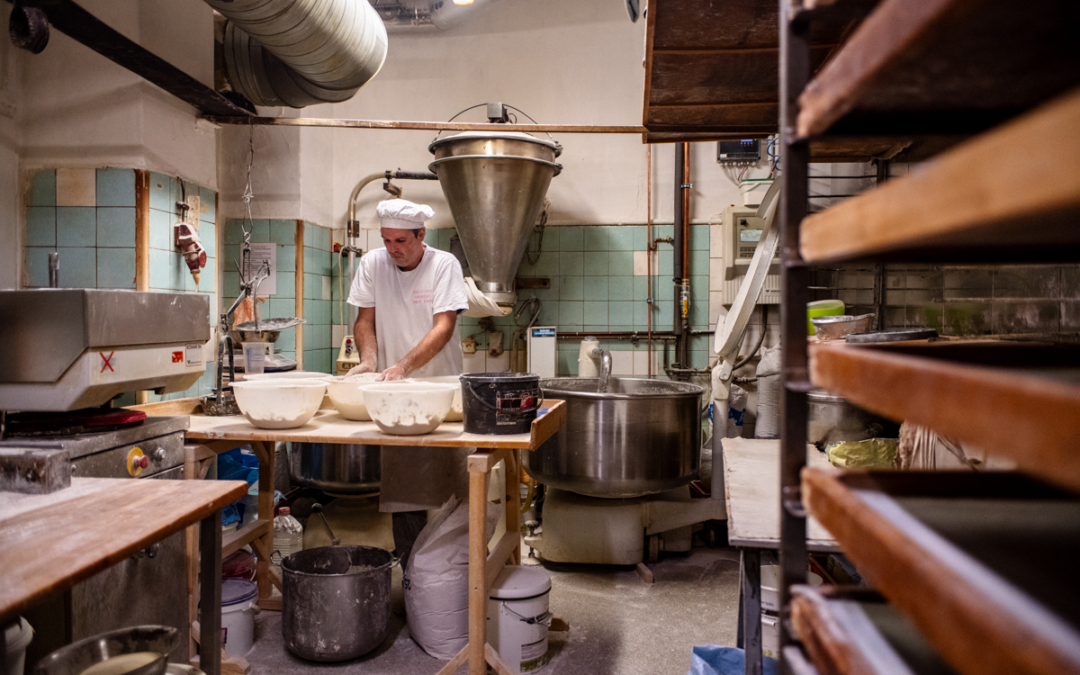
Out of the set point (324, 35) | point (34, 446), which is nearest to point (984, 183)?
point (34, 446)

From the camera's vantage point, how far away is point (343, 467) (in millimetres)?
3531

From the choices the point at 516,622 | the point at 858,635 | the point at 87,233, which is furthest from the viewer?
the point at 87,233

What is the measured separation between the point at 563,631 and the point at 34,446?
1.96 m

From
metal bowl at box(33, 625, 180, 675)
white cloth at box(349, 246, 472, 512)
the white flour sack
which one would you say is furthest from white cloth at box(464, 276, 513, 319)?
metal bowl at box(33, 625, 180, 675)

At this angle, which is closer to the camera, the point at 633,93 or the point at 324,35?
the point at 324,35

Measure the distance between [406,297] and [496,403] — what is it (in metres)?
1.17

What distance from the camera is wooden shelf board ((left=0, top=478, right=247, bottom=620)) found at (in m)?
0.94

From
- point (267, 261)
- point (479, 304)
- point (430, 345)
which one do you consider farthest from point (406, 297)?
point (267, 261)

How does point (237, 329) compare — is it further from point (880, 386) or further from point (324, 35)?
point (880, 386)

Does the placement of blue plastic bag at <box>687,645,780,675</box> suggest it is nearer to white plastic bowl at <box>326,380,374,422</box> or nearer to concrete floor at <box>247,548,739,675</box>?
concrete floor at <box>247,548,739,675</box>

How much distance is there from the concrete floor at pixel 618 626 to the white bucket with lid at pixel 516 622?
161 mm

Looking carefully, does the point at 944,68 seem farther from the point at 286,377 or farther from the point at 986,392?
the point at 286,377

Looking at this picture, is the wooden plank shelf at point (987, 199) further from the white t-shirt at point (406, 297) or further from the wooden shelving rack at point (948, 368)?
the white t-shirt at point (406, 297)

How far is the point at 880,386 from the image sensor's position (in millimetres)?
630
